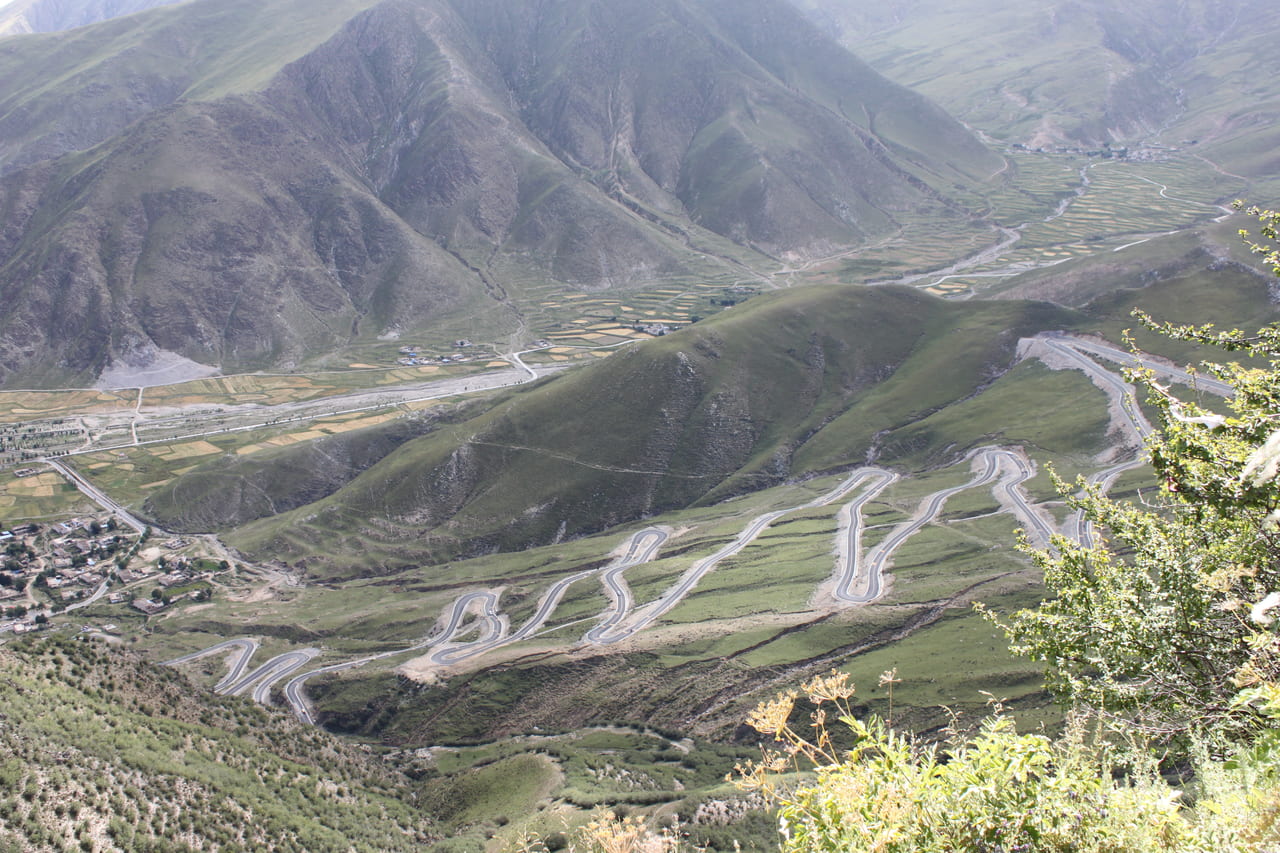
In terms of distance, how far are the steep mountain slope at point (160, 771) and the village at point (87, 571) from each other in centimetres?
8884

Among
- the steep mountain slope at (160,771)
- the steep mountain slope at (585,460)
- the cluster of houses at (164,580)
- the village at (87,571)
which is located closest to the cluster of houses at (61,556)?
the village at (87,571)

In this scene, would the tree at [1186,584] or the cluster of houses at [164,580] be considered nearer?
the tree at [1186,584]

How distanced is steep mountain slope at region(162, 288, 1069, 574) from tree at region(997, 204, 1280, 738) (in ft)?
462

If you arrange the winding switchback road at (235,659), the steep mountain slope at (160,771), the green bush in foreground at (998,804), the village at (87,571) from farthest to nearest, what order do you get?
the village at (87,571) → the winding switchback road at (235,659) → the steep mountain slope at (160,771) → the green bush in foreground at (998,804)

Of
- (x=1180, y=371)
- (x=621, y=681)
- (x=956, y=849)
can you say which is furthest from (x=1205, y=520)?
(x=1180, y=371)

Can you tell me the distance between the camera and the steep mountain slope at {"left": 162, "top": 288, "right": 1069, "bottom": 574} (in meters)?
164

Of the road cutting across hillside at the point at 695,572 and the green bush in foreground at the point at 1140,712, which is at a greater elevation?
the green bush in foreground at the point at 1140,712

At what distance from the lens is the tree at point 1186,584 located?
65.5ft

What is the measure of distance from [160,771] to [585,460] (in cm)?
12518

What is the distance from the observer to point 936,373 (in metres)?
195

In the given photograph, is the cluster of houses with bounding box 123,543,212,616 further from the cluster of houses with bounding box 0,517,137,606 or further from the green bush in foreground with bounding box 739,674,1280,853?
the green bush in foreground with bounding box 739,674,1280,853

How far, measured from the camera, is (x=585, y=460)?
576ft

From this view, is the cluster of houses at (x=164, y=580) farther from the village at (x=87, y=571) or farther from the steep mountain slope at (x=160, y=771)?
the steep mountain slope at (x=160, y=771)

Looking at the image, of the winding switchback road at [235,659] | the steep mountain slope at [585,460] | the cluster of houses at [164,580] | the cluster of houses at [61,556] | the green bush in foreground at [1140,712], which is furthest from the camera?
the steep mountain slope at [585,460]
